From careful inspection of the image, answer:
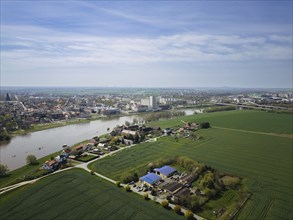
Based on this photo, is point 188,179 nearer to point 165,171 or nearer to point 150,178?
point 165,171

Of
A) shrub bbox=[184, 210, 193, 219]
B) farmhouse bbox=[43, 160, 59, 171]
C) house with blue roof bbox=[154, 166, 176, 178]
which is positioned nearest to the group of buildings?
house with blue roof bbox=[154, 166, 176, 178]

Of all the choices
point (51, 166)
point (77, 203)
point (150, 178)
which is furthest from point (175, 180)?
point (51, 166)

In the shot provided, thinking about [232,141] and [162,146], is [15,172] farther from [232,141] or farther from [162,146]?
[232,141]

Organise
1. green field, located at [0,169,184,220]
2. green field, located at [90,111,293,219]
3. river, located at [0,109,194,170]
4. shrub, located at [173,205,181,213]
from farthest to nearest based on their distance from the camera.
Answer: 1. river, located at [0,109,194,170]
2. green field, located at [90,111,293,219]
3. shrub, located at [173,205,181,213]
4. green field, located at [0,169,184,220]

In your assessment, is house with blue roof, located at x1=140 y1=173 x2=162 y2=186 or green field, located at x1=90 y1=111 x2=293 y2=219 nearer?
green field, located at x1=90 y1=111 x2=293 y2=219

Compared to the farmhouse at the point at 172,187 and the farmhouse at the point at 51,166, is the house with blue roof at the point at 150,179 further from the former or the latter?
the farmhouse at the point at 51,166

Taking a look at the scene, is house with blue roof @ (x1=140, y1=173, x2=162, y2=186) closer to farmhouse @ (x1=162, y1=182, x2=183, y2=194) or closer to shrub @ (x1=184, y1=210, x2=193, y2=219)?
farmhouse @ (x1=162, y1=182, x2=183, y2=194)

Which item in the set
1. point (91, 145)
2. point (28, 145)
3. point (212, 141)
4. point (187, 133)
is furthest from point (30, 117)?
point (212, 141)
